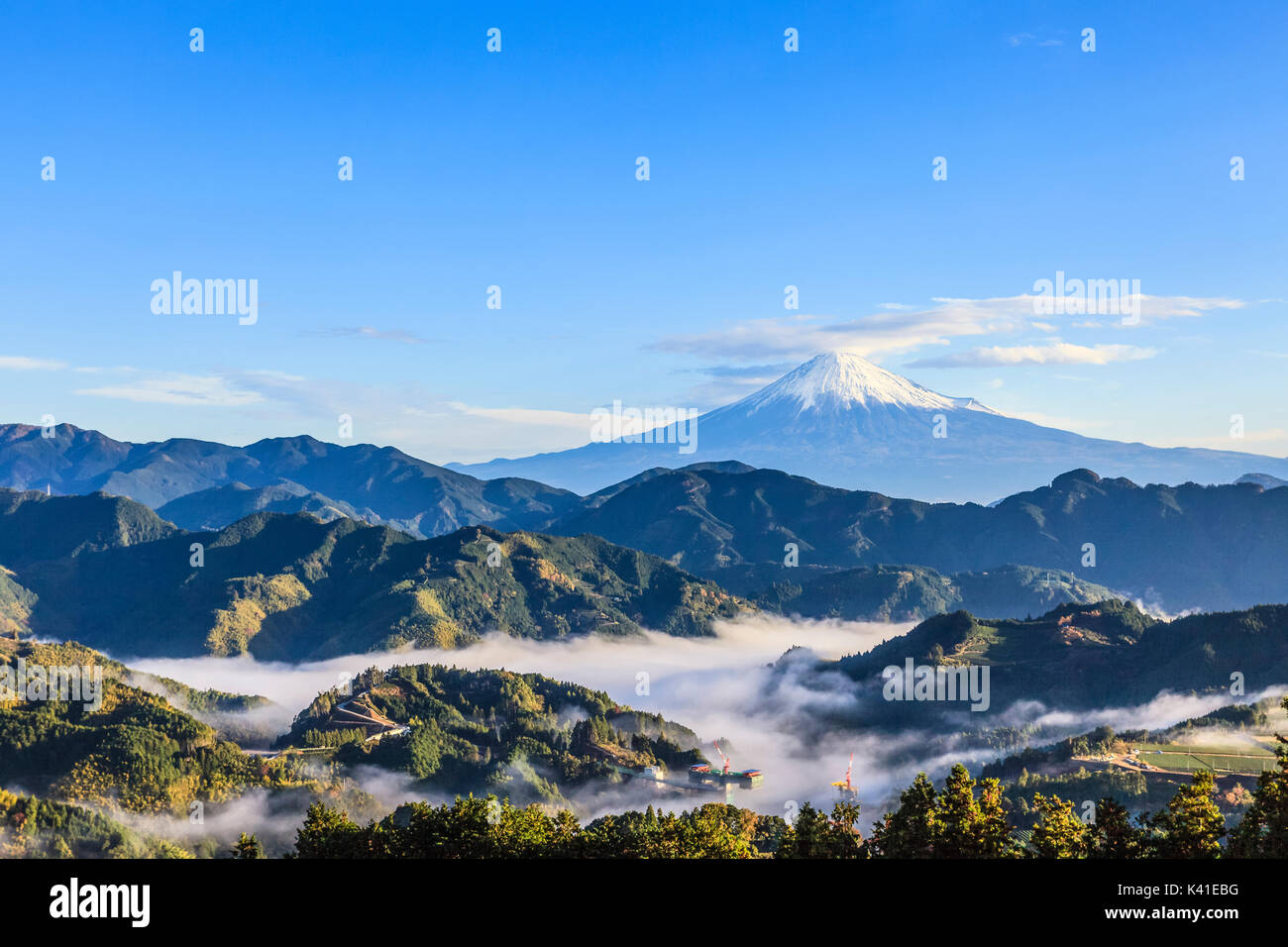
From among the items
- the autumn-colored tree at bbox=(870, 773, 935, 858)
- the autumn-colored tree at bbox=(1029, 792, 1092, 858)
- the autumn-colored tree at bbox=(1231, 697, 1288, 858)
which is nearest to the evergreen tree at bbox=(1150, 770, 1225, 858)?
the autumn-colored tree at bbox=(1231, 697, 1288, 858)

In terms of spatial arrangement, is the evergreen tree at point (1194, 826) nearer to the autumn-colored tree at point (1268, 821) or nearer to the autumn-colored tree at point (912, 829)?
the autumn-colored tree at point (1268, 821)

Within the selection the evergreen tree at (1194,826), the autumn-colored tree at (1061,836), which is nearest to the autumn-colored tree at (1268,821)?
the evergreen tree at (1194,826)

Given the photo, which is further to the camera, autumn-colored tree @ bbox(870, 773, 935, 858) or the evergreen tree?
autumn-colored tree @ bbox(870, 773, 935, 858)

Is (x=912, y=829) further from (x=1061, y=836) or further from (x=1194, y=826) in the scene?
(x=1194, y=826)

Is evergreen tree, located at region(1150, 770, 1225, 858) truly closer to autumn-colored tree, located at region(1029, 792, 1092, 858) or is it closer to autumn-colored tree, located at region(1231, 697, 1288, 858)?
autumn-colored tree, located at region(1231, 697, 1288, 858)

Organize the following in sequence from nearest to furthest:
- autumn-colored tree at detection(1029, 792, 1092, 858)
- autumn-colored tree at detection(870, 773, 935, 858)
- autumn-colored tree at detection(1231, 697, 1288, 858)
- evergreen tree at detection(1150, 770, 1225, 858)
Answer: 1. evergreen tree at detection(1150, 770, 1225, 858)
2. autumn-colored tree at detection(1231, 697, 1288, 858)
3. autumn-colored tree at detection(1029, 792, 1092, 858)
4. autumn-colored tree at detection(870, 773, 935, 858)

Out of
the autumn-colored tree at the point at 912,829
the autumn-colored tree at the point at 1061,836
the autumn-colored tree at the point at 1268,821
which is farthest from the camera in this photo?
Result: the autumn-colored tree at the point at 912,829

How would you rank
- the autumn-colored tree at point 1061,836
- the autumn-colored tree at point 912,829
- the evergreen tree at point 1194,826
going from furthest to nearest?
the autumn-colored tree at point 912,829 → the autumn-colored tree at point 1061,836 → the evergreen tree at point 1194,826

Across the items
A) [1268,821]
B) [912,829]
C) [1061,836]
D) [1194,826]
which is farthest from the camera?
[912,829]

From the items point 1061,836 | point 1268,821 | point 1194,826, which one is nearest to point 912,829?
point 1061,836

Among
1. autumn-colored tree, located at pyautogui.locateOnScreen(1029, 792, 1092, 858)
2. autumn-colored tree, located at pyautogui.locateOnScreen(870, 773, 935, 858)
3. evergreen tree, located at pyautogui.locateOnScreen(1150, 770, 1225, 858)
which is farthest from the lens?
autumn-colored tree, located at pyautogui.locateOnScreen(870, 773, 935, 858)
